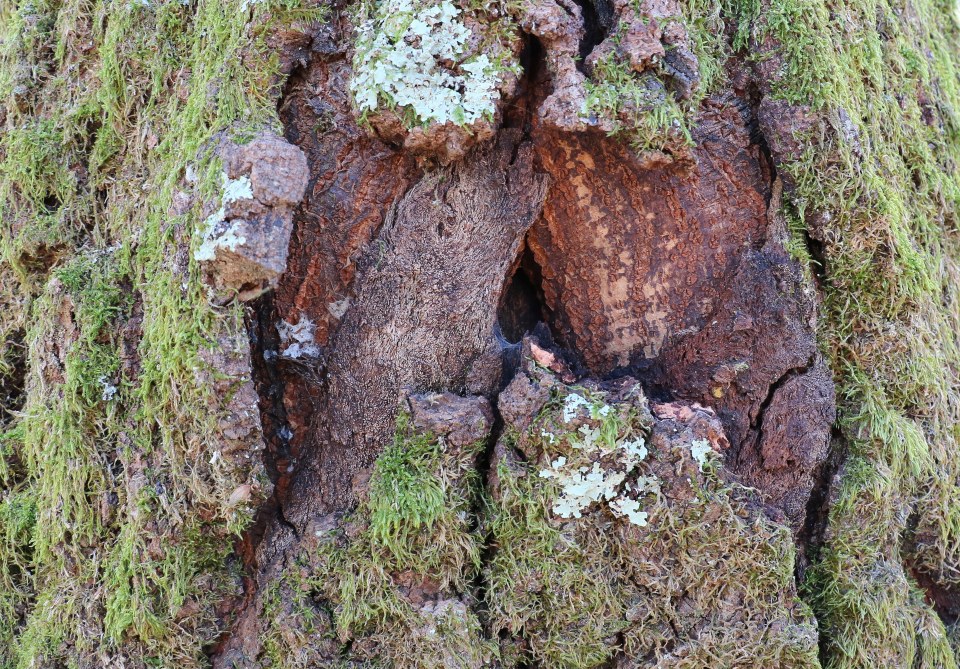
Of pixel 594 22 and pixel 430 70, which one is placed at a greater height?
pixel 594 22

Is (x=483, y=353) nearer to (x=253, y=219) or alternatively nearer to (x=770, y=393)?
(x=253, y=219)

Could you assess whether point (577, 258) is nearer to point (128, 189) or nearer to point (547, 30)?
point (547, 30)

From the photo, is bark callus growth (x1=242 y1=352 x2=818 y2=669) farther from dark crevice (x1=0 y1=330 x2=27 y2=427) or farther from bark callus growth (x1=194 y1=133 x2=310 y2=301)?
dark crevice (x1=0 y1=330 x2=27 y2=427)

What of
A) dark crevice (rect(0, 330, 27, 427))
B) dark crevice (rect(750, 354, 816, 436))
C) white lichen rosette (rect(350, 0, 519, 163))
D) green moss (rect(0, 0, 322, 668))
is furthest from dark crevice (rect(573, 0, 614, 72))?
dark crevice (rect(0, 330, 27, 427))

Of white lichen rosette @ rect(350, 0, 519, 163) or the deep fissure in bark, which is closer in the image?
white lichen rosette @ rect(350, 0, 519, 163)

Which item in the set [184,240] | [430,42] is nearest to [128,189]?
[184,240]

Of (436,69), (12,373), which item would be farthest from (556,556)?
(12,373)

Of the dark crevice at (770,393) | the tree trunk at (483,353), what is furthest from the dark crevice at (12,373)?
the dark crevice at (770,393)
